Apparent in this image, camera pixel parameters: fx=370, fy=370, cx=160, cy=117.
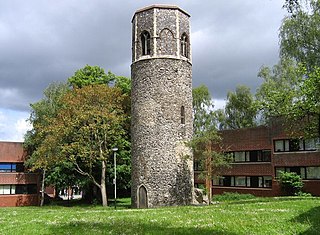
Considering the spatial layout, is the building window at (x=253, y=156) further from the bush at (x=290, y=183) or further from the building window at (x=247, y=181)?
the bush at (x=290, y=183)

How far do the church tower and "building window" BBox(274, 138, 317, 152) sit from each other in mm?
10855

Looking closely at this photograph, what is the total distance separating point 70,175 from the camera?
39.2 metres

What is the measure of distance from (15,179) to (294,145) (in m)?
32.2

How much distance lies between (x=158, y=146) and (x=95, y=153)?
7.56 meters

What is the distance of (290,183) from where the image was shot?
34.4m

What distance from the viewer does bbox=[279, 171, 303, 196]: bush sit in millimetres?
34250

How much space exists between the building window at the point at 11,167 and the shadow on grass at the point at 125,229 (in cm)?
3385

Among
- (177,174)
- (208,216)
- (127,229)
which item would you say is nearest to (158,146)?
(177,174)

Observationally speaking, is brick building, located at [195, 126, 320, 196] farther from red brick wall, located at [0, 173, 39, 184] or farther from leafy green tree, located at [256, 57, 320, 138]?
red brick wall, located at [0, 173, 39, 184]

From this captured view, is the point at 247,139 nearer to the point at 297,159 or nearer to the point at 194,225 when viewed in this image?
the point at 297,159

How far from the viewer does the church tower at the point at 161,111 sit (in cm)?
3067

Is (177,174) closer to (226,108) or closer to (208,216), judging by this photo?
(208,216)

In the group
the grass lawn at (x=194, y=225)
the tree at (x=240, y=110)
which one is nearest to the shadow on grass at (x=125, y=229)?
the grass lawn at (x=194, y=225)

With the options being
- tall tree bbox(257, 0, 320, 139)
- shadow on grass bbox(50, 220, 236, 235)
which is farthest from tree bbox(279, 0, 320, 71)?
shadow on grass bbox(50, 220, 236, 235)
